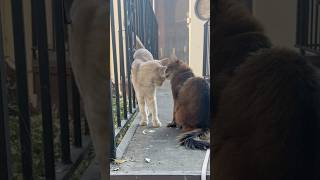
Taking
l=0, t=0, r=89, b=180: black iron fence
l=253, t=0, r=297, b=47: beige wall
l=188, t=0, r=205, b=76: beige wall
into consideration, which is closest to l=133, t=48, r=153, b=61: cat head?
l=188, t=0, r=205, b=76: beige wall

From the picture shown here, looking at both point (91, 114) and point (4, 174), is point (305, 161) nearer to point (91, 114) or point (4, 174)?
point (91, 114)

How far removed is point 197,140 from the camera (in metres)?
0.89

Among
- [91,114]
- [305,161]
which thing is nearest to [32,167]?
[91,114]

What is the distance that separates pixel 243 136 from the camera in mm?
687

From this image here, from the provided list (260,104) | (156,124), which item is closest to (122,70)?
(156,124)

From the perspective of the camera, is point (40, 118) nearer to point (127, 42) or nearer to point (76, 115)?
point (76, 115)

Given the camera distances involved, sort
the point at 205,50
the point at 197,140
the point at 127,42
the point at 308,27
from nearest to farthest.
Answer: the point at 308,27 < the point at 205,50 < the point at 197,140 < the point at 127,42

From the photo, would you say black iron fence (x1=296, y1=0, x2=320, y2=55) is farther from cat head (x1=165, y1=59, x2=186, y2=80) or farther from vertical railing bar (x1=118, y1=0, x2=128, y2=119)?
vertical railing bar (x1=118, y1=0, x2=128, y2=119)

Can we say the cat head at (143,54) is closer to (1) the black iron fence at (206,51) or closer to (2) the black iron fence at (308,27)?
(1) the black iron fence at (206,51)

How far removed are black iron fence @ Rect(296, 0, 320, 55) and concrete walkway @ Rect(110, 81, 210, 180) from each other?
0.35 meters

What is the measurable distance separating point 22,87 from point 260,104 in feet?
1.59

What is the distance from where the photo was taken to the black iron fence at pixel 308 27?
659 millimetres

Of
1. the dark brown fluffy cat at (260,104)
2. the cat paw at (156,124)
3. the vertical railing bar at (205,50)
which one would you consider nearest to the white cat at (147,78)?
the cat paw at (156,124)

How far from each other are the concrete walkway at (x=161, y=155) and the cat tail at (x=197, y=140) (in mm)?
15
